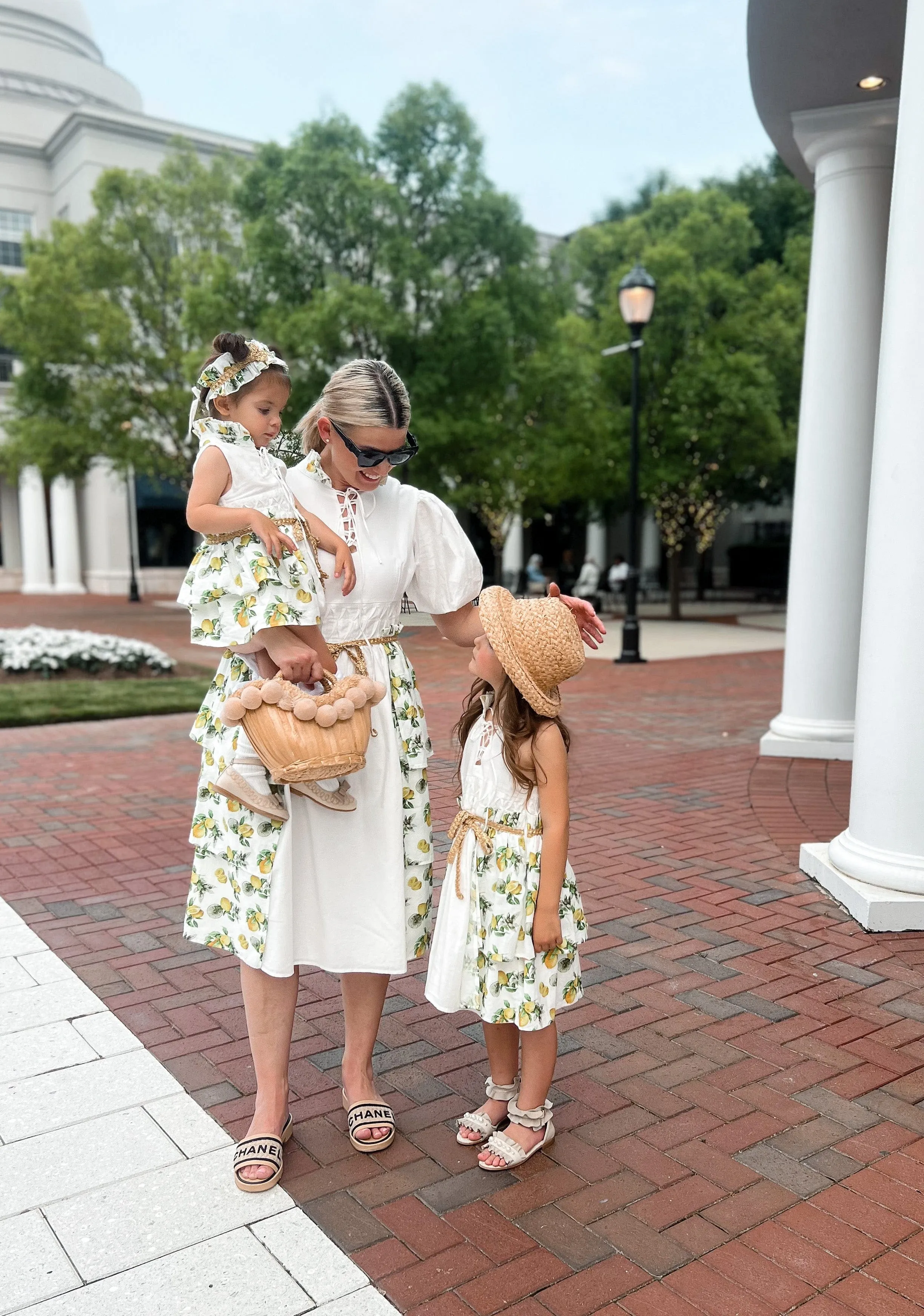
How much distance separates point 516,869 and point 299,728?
0.72 metres

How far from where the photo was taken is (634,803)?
6.54m

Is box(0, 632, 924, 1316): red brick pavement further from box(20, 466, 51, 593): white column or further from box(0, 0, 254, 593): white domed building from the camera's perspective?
box(20, 466, 51, 593): white column

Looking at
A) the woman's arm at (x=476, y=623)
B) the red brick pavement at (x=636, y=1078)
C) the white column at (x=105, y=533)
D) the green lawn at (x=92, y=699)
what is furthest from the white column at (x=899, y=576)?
the white column at (x=105, y=533)

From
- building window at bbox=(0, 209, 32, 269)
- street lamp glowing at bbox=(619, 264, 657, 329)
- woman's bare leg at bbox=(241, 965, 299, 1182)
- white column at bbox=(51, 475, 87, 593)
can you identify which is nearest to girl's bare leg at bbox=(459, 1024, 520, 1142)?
woman's bare leg at bbox=(241, 965, 299, 1182)

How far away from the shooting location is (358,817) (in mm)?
2717

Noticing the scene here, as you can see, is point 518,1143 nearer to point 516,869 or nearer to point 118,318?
point 516,869

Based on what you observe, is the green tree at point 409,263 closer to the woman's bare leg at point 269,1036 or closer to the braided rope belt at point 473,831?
the braided rope belt at point 473,831

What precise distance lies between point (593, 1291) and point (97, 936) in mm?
2810

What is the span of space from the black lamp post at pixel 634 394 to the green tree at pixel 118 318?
337 inches

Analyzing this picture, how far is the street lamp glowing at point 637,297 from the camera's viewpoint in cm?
1366

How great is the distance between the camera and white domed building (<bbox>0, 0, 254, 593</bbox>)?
3045cm

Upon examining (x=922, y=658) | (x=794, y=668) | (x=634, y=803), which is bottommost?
(x=634, y=803)

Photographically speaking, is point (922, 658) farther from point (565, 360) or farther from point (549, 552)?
point (549, 552)

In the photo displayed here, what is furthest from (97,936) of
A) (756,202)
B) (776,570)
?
(776,570)
